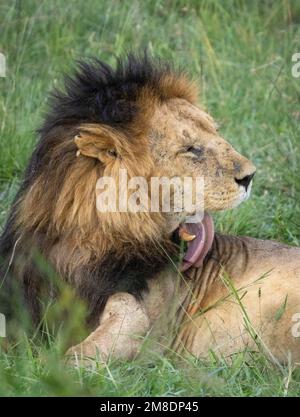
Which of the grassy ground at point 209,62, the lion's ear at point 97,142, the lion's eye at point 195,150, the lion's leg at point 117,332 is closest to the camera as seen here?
the lion's leg at point 117,332

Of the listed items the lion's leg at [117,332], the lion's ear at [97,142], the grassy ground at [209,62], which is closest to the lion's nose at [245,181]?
the lion's ear at [97,142]

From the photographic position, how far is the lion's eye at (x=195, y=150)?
4.40m

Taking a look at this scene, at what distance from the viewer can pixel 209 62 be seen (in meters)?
7.33

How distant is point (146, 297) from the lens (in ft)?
14.3

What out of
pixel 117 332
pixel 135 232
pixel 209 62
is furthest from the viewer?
pixel 209 62

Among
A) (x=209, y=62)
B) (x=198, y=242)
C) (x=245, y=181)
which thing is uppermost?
(x=209, y=62)

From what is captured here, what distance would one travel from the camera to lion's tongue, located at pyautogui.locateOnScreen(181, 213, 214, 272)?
14.7 feet

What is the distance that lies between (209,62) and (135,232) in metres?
3.23

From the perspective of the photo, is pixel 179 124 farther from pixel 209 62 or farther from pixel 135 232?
pixel 209 62

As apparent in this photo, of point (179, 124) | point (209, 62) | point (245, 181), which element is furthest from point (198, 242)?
point (209, 62)

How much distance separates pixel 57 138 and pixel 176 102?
51 cm

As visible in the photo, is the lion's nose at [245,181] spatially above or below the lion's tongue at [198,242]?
above

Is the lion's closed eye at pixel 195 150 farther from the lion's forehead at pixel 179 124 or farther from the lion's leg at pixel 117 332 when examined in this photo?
the lion's leg at pixel 117 332
